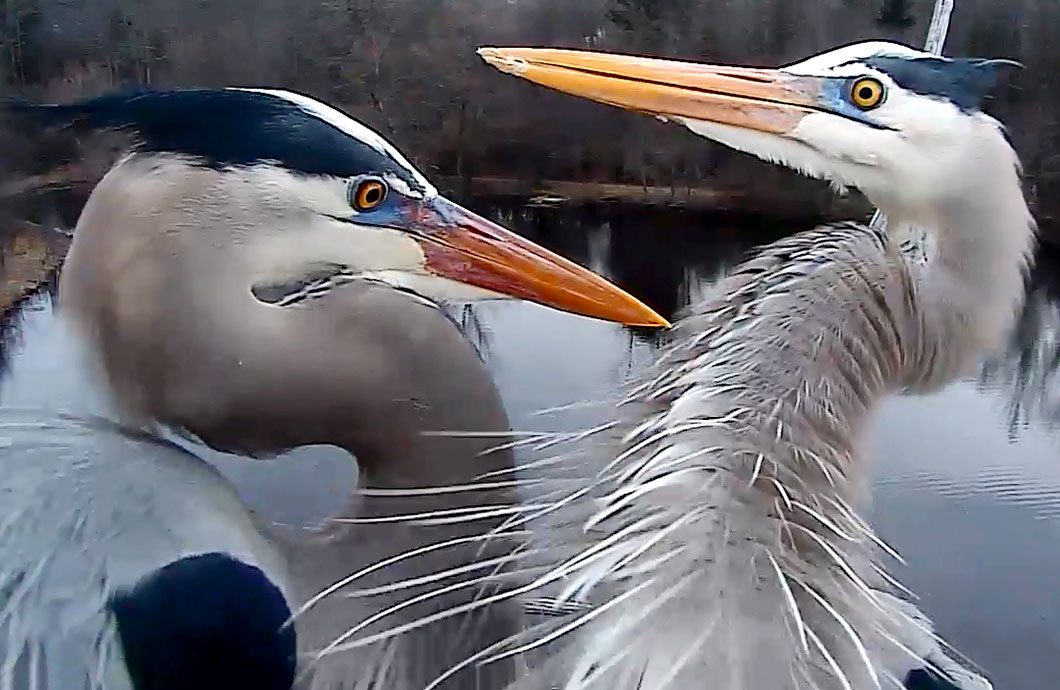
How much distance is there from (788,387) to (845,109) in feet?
1.06

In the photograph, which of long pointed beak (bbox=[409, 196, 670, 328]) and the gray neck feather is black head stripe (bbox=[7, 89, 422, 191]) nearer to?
long pointed beak (bbox=[409, 196, 670, 328])

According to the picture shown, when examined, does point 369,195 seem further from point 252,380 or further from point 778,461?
point 778,461

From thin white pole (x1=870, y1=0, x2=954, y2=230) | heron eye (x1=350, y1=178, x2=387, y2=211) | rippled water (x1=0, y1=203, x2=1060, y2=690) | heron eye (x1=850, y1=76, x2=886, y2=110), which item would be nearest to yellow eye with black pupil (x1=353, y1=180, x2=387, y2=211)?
heron eye (x1=350, y1=178, x2=387, y2=211)

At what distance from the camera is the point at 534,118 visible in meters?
1.09

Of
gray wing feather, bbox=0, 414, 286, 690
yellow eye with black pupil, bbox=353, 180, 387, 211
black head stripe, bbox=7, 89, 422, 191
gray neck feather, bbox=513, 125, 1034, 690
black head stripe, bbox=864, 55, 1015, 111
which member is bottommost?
gray wing feather, bbox=0, 414, 286, 690

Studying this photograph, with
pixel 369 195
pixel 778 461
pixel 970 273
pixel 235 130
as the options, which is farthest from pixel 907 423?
pixel 235 130

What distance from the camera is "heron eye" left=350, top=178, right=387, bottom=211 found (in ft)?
2.67

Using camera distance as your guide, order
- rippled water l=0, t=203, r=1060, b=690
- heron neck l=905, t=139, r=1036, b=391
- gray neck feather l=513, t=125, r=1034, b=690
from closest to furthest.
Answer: gray neck feather l=513, t=125, r=1034, b=690 → heron neck l=905, t=139, r=1036, b=391 → rippled water l=0, t=203, r=1060, b=690

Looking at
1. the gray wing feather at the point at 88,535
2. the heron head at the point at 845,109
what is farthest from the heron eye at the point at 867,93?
the gray wing feather at the point at 88,535

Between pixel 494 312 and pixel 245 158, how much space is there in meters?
0.31

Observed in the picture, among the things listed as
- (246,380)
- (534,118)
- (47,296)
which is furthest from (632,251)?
(47,296)

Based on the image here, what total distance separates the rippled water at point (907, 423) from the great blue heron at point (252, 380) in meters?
0.10

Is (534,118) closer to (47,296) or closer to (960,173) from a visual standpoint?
(960,173)

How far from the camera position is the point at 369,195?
82cm
